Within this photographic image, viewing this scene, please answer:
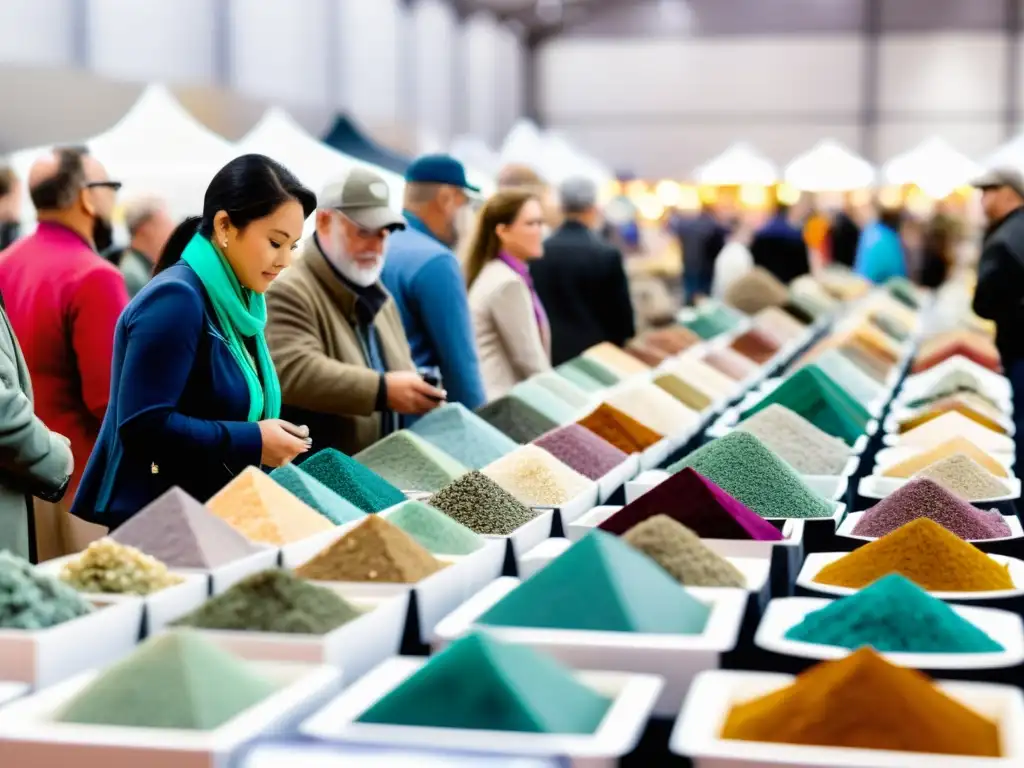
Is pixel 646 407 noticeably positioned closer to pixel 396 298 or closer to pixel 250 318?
pixel 396 298

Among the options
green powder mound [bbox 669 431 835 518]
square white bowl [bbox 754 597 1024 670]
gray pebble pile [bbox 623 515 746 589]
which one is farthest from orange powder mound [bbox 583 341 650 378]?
square white bowl [bbox 754 597 1024 670]

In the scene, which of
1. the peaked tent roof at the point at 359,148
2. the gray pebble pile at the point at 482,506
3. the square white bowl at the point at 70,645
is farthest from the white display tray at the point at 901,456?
the peaked tent roof at the point at 359,148

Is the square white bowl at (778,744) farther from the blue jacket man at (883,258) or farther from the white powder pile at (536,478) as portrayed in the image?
the blue jacket man at (883,258)

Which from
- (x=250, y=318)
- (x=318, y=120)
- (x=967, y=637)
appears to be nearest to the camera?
(x=967, y=637)

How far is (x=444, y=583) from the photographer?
1.79 meters

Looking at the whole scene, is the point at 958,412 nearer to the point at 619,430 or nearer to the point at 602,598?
the point at 619,430

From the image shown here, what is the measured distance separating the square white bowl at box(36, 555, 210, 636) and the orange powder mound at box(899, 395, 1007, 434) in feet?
6.89

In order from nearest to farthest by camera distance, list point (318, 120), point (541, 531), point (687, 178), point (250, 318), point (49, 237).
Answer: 1. point (541, 531)
2. point (250, 318)
3. point (49, 237)
4. point (318, 120)
5. point (687, 178)

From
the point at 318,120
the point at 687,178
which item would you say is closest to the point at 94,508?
the point at 318,120

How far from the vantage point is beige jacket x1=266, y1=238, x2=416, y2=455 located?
10.4 ft

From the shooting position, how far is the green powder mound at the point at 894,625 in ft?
5.03

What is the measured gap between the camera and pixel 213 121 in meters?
11.1

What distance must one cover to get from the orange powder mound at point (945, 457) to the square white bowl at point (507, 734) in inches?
58.8

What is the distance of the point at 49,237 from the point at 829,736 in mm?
2444
